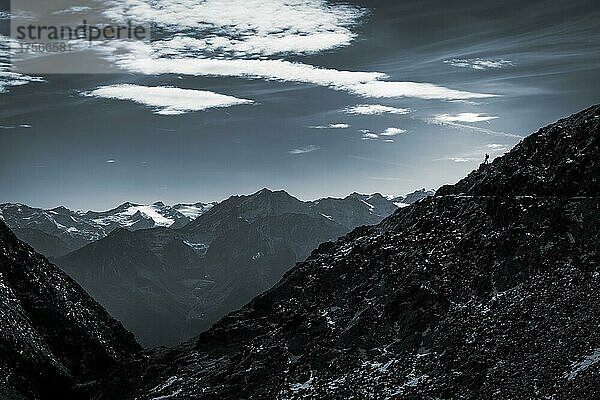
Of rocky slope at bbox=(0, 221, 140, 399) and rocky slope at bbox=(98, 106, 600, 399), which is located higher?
rocky slope at bbox=(98, 106, 600, 399)

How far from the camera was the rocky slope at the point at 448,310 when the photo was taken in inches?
2501

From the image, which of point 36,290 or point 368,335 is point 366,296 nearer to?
point 368,335

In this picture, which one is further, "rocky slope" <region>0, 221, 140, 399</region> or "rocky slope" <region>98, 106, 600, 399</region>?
"rocky slope" <region>0, 221, 140, 399</region>

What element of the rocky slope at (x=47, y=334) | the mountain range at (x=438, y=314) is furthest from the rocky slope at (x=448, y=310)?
the rocky slope at (x=47, y=334)

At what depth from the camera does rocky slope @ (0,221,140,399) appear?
123 metres

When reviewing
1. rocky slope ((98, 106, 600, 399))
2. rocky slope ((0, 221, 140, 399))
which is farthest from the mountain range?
rocky slope ((0, 221, 140, 399))

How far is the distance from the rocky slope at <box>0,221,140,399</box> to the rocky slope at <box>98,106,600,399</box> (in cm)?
2015

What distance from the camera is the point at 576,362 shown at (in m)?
56.4

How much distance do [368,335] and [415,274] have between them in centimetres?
1410

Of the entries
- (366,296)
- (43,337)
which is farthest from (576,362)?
(43,337)

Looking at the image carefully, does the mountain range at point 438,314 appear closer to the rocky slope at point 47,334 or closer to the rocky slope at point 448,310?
the rocky slope at point 448,310

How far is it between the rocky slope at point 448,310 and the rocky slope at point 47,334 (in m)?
20.1

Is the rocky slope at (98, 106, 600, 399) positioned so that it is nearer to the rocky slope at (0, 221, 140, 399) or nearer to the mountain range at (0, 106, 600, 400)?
the mountain range at (0, 106, 600, 400)

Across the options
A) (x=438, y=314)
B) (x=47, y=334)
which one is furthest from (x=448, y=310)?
(x=47, y=334)
